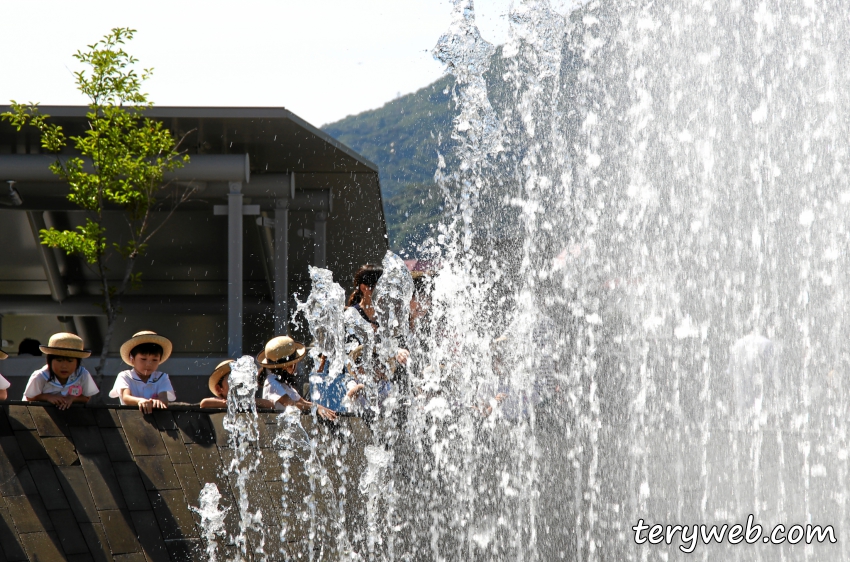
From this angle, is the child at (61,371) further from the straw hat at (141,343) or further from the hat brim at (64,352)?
the straw hat at (141,343)

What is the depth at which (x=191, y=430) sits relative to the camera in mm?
3832

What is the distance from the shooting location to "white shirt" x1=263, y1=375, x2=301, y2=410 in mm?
4363

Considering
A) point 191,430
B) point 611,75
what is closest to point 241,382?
point 191,430

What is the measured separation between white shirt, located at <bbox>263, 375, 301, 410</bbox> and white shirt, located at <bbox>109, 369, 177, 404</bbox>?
29.1 inches

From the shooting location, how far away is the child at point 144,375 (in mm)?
4715

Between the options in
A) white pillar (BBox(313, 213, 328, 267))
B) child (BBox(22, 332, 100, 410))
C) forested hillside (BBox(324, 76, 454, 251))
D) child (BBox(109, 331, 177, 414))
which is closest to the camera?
child (BBox(22, 332, 100, 410))

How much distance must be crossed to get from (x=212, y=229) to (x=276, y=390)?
41.0 feet

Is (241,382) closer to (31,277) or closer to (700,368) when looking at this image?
(700,368)

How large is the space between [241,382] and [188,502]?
820mm

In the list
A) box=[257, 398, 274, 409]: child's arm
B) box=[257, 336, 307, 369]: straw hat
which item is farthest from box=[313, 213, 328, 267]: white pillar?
box=[257, 398, 274, 409]: child's arm

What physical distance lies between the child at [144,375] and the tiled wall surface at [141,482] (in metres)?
0.80

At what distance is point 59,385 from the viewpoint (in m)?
4.63

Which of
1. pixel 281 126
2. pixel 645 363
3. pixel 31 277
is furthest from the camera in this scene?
pixel 31 277

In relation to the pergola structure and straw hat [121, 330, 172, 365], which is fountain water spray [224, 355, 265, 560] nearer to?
straw hat [121, 330, 172, 365]
